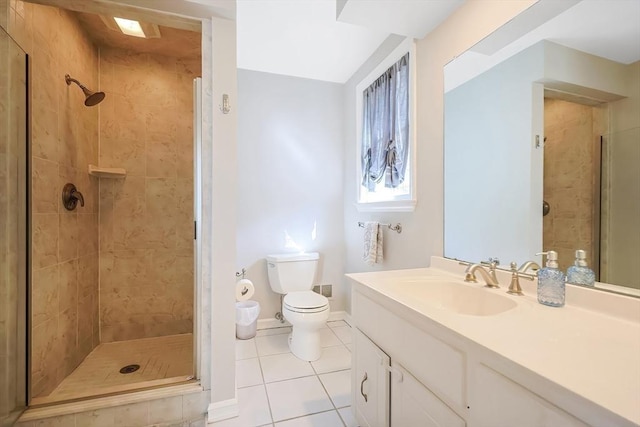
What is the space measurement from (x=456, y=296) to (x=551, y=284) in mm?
381

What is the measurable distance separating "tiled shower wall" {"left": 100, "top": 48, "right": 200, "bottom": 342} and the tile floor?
83 centimetres

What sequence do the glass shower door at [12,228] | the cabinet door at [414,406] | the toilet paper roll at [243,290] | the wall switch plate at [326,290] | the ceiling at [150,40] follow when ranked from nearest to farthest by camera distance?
the cabinet door at [414,406]
the glass shower door at [12,228]
the ceiling at [150,40]
the toilet paper roll at [243,290]
the wall switch plate at [326,290]

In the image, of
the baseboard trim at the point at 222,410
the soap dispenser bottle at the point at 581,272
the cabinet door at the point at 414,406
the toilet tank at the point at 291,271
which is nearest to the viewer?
the cabinet door at the point at 414,406

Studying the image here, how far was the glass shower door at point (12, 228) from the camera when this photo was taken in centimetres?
128

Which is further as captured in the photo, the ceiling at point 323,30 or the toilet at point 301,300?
the toilet at point 301,300

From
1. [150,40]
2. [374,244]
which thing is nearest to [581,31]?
[374,244]

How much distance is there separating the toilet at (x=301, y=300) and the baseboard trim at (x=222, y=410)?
2.20 feet

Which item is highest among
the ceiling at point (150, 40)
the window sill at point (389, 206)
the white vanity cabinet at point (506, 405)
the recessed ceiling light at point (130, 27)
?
the ceiling at point (150, 40)

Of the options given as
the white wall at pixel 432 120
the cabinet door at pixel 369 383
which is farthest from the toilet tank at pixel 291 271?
the cabinet door at pixel 369 383

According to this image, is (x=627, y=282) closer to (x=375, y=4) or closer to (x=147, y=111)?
(x=375, y=4)

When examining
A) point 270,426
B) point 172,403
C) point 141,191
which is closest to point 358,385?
point 270,426

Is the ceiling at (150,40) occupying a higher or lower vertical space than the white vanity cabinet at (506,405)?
higher

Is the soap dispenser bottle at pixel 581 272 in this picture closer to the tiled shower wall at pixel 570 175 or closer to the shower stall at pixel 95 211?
the tiled shower wall at pixel 570 175

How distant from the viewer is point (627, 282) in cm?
88
